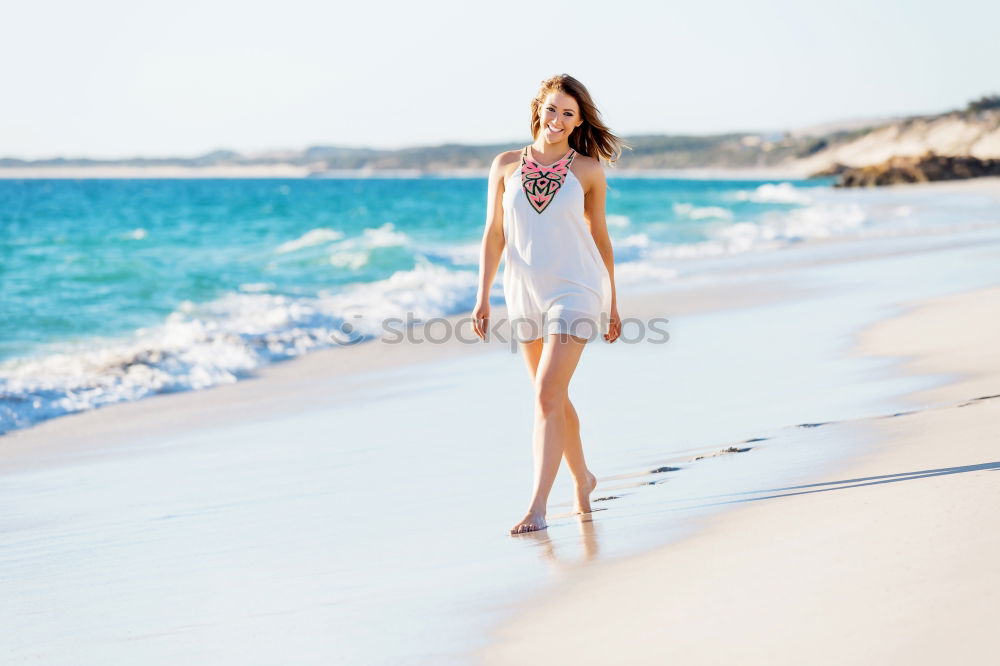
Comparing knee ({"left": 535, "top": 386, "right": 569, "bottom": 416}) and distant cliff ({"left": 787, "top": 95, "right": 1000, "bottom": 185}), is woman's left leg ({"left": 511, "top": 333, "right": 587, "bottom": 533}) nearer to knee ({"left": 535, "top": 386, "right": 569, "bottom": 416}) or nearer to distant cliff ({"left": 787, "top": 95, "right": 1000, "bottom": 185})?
knee ({"left": 535, "top": 386, "right": 569, "bottom": 416})

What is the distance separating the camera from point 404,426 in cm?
707

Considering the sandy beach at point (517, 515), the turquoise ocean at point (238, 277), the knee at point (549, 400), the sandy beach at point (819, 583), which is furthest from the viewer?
the turquoise ocean at point (238, 277)

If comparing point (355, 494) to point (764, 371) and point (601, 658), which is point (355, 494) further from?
point (764, 371)

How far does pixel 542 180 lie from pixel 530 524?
1.34 metres

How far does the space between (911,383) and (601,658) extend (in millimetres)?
4527

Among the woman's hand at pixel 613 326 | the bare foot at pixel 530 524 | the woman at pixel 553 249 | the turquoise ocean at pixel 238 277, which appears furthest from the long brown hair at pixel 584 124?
the turquoise ocean at pixel 238 277

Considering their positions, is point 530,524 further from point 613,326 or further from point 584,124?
point 584,124

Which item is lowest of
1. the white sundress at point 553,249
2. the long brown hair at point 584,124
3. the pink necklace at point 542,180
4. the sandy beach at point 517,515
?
the sandy beach at point 517,515

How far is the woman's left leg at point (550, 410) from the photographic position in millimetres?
4504

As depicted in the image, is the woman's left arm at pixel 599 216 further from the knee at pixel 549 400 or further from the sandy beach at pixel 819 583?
the sandy beach at pixel 819 583

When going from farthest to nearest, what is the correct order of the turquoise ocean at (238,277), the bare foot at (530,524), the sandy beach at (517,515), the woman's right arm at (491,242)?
the turquoise ocean at (238,277) → the woman's right arm at (491,242) → the bare foot at (530,524) → the sandy beach at (517,515)

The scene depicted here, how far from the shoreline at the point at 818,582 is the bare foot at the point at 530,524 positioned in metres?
0.61

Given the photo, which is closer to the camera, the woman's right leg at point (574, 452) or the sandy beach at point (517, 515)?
the sandy beach at point (517, 515)

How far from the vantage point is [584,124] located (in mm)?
4703
